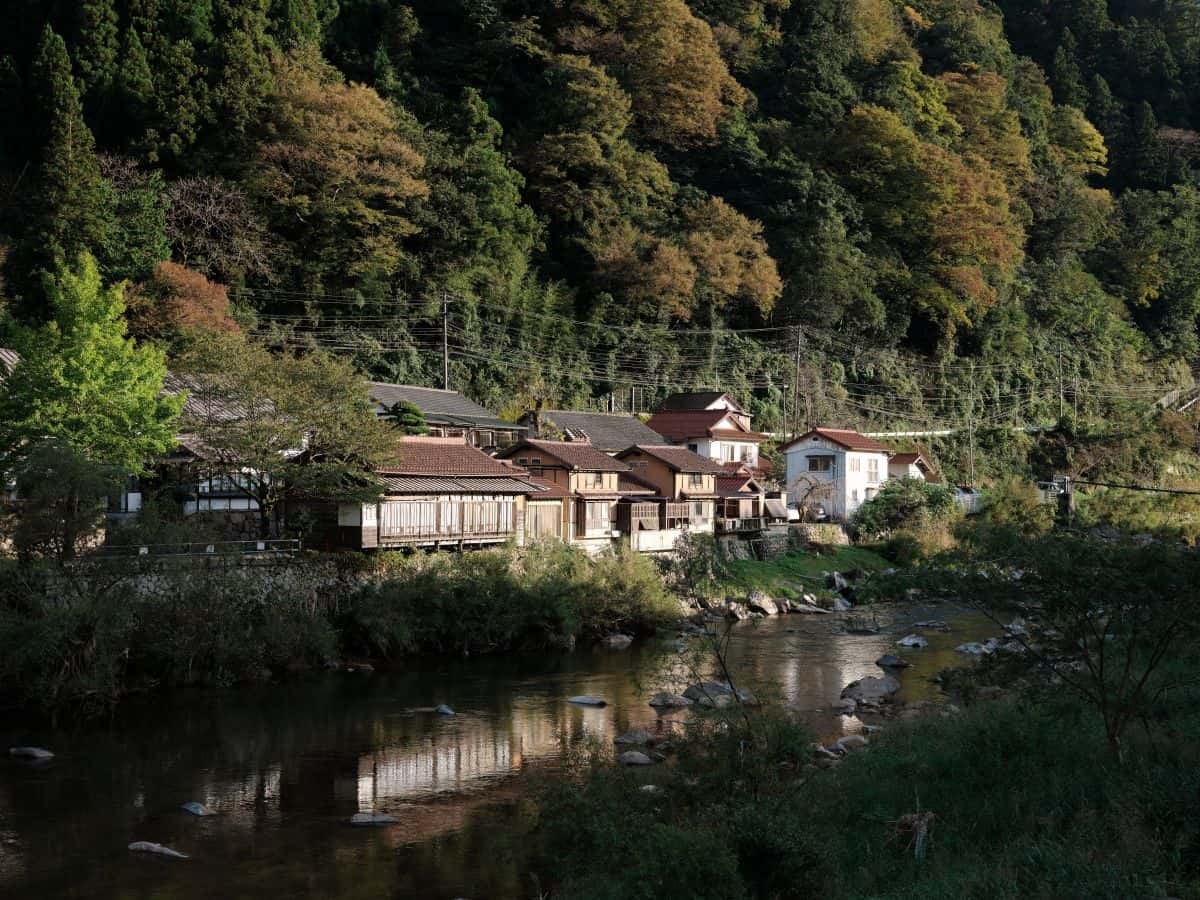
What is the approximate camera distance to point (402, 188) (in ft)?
138

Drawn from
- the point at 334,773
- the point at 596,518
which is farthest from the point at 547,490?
the point at 334,773

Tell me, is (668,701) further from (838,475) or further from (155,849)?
(838,475)

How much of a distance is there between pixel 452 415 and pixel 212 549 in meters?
14.7

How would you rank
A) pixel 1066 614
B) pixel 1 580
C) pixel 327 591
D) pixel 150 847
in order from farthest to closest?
pixel 327 591, pixel 1 580, pixel 150 847, pixel 1066 614

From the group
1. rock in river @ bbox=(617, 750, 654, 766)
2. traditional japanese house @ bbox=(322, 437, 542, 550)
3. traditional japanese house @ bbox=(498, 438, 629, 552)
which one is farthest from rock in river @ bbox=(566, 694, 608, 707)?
traditional japanese house @ bbox=(498, 438, 629, 552)

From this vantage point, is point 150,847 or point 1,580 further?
point 1,580

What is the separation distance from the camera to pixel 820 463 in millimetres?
47625

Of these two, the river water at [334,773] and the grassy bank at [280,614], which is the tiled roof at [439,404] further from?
the river water at [334,773]

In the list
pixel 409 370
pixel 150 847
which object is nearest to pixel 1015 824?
pixel 150 847

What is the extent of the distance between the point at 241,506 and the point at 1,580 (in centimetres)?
897

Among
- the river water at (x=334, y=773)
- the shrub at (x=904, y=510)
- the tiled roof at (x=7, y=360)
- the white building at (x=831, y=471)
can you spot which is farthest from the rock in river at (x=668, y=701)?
the white building at (x=831, y=471)

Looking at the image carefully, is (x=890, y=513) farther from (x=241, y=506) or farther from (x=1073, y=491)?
(x=241, y=506)

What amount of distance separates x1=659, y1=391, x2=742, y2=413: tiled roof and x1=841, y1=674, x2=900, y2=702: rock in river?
25.9m

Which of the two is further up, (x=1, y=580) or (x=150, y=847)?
(x=1, y=580)
